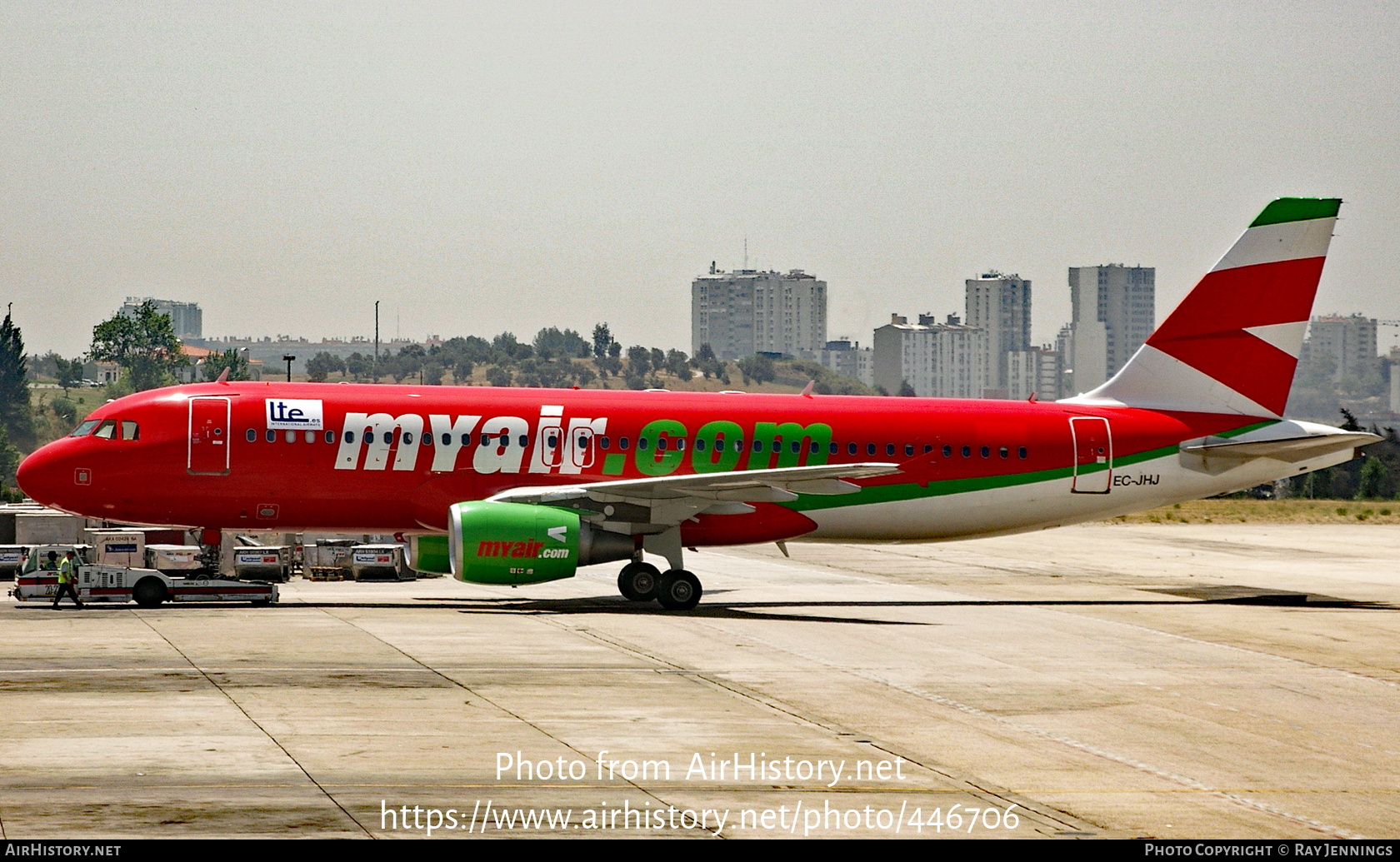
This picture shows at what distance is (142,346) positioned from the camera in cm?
16325

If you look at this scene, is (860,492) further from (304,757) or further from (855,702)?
(304,757)

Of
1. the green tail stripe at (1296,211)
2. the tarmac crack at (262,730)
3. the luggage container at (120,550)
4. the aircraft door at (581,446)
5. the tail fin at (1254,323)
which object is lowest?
the tarmac crack at (262,730)

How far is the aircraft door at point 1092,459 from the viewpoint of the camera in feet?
109

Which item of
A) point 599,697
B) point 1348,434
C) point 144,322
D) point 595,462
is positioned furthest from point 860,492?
point 144,322

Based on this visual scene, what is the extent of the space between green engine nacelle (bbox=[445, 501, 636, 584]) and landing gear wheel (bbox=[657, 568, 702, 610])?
241cm

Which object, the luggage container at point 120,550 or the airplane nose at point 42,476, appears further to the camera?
the luggage container at point 120,550

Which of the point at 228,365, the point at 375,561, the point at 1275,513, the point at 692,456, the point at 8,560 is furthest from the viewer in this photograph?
the point at 228,365

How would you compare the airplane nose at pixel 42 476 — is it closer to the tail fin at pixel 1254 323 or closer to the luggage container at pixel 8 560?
the luggage container at pixel 8 560

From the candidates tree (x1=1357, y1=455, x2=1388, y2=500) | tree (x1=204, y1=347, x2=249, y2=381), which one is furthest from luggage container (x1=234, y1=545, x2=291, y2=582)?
tree (x1=204, y1=347, x2=249, y2=381)

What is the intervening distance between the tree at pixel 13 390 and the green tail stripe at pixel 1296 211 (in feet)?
472

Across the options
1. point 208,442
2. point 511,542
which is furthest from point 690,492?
point 208,442

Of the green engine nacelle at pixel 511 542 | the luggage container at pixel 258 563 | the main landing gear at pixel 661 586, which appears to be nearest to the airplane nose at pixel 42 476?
the luggage container at pixel 258 563

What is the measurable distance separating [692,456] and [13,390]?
14690 centimetres

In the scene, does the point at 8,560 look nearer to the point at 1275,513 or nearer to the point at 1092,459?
the point at 1092,459
